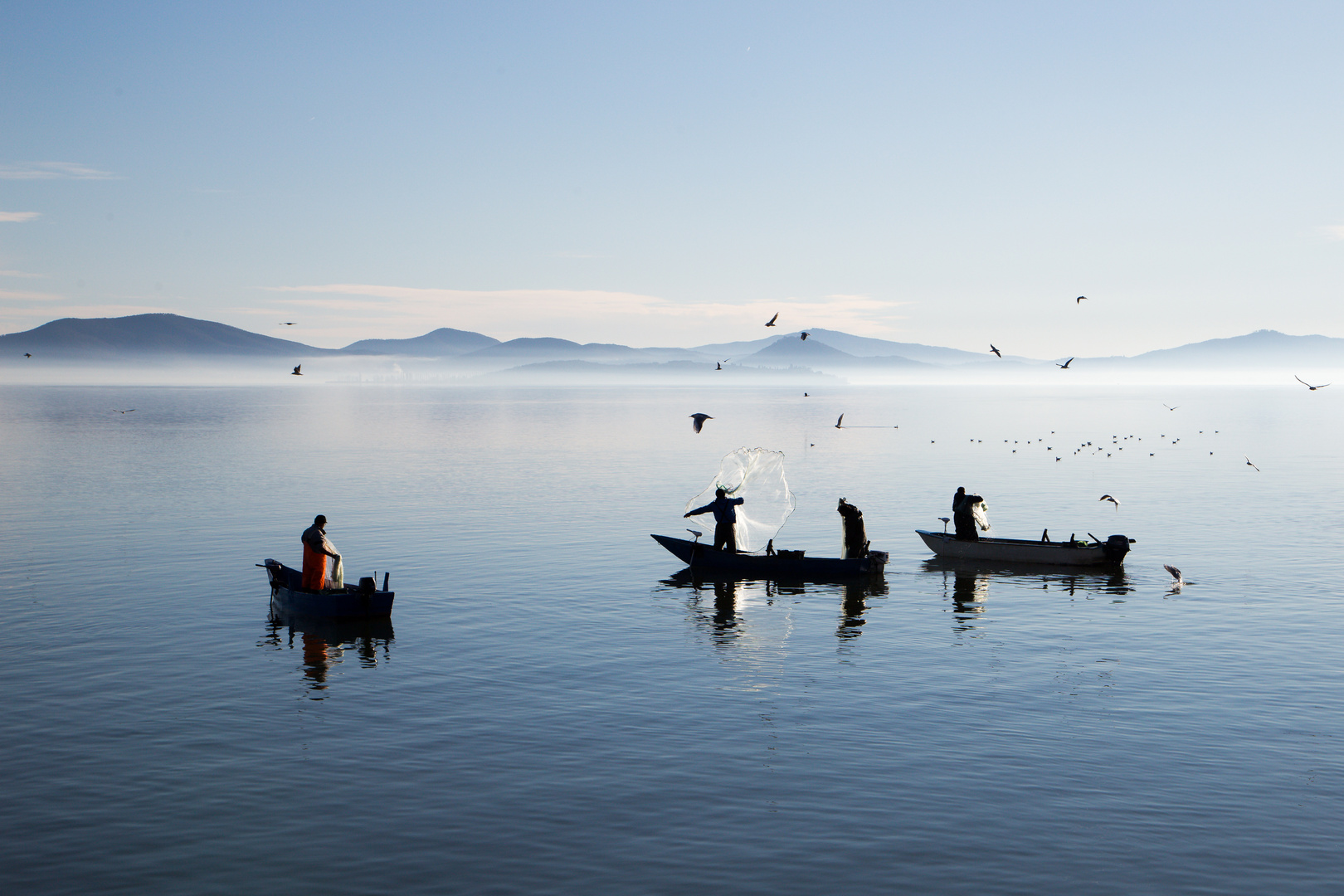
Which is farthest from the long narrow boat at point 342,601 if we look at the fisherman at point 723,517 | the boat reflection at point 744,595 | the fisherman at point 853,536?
the fisherman at point 853,536

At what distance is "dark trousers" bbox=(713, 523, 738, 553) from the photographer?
131 ft

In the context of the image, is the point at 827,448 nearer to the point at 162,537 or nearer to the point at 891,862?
the point at 162,537

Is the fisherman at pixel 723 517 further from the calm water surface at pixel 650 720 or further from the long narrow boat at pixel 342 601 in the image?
the long narrow boat at pixel 342 601

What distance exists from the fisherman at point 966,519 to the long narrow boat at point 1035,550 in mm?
297

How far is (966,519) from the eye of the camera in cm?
4394

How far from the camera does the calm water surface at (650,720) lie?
15609mm

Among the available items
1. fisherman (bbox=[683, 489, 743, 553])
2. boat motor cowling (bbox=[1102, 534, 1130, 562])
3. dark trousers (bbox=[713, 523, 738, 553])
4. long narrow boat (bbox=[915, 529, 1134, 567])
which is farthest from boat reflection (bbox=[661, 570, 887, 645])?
boat motor cowling (bbox=[1102, 534, 1130, 562])

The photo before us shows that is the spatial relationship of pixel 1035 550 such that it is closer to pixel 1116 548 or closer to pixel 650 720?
pixel 1116 548

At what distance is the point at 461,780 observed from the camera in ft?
60.5

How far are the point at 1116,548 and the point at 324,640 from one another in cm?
2927

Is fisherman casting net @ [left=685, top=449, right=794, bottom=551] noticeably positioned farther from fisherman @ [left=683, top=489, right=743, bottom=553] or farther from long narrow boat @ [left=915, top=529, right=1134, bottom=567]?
long narrow boat @ [left=915, top=529, right=1134, bottom=567]

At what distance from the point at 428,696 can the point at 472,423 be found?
476ft

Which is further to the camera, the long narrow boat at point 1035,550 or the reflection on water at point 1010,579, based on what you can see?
the long narrow boat at point 1035,550

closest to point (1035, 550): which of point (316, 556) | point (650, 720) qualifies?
point (650, 720)
